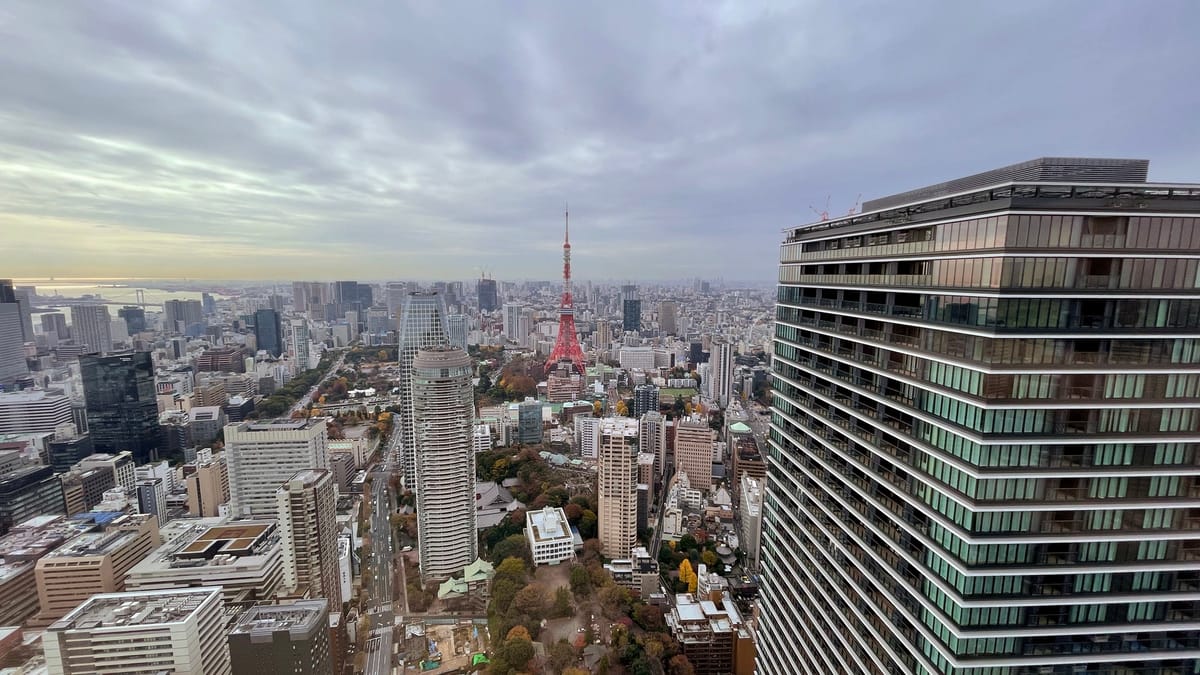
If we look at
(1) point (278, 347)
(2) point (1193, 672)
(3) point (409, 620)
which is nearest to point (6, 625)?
(3) point (409, 620)

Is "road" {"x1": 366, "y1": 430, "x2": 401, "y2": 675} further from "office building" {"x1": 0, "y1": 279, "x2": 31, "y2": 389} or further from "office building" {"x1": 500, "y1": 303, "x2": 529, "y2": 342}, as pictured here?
"office building" {"x1": 500, "y1": 303, "x2": 529, "y2": 342}

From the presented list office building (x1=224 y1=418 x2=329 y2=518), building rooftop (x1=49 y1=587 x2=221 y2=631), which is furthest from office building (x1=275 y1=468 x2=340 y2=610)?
office building (x1=224 y1=418 x2=329 y2=518)

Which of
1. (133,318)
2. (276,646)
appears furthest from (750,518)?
(133,318)

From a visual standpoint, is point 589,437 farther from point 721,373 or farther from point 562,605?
point 721,373

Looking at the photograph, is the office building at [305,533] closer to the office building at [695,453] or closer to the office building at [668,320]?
the office building at [695,453]

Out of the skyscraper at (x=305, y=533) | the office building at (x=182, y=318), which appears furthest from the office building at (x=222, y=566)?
the office building at (x=182, y=318)

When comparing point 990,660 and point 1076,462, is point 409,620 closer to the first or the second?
point 990,660

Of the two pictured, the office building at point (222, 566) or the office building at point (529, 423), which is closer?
the office building at point (222, 566)
